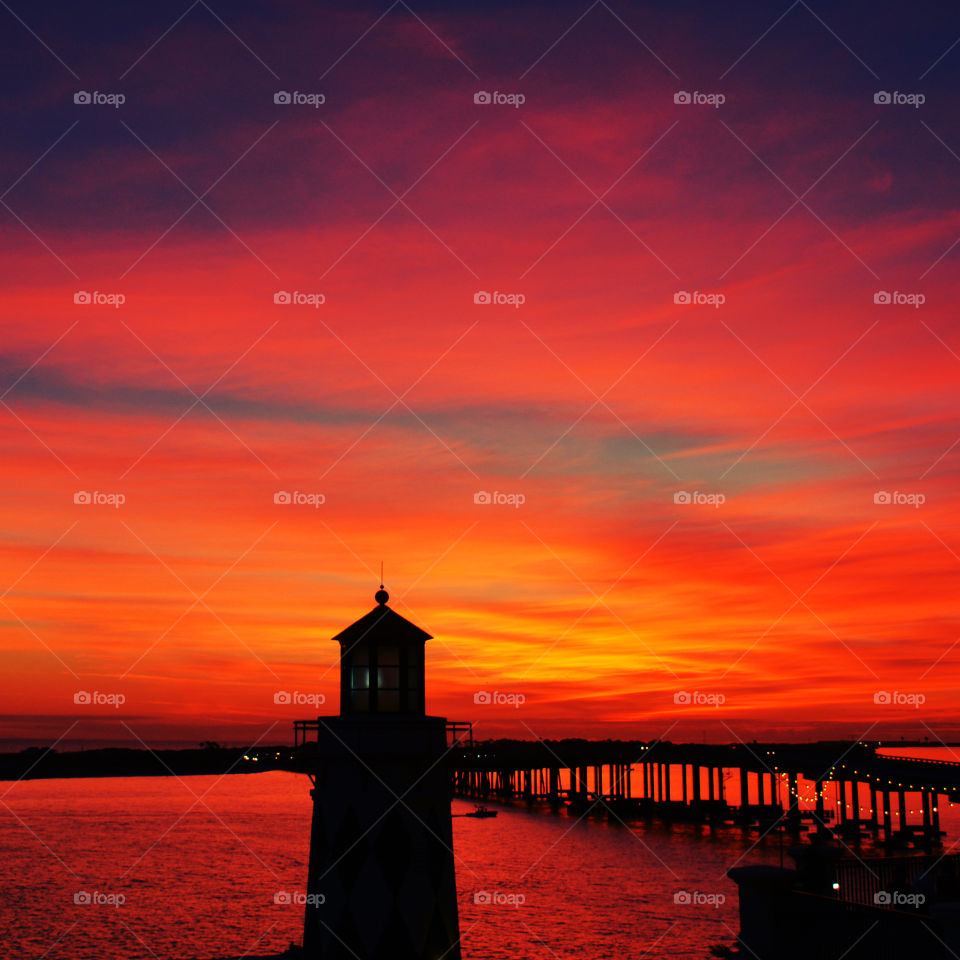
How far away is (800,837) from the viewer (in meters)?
127

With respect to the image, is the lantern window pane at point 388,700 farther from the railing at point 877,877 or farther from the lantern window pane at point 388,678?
the railing at point 877,877

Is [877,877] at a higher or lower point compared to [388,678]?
lower

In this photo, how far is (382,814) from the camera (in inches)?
922

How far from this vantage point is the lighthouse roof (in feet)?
78.2

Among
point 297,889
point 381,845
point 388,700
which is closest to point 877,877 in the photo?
point 381,845

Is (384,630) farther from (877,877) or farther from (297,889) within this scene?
(297,889)

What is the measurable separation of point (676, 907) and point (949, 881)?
60.7m

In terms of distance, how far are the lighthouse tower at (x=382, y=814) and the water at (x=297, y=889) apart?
38.0 metres

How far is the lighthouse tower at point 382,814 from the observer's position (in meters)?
23.0

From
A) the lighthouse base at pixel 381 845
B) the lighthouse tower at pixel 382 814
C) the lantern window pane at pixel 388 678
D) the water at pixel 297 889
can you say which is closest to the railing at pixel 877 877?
the lighthouse base at pixel 381 845

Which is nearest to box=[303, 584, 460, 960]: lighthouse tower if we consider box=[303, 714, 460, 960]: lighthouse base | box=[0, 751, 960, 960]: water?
box=[303, 714, 460, 960]: lighthouse base

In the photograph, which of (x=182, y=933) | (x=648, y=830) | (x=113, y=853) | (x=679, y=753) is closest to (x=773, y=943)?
(x=182, y=933)

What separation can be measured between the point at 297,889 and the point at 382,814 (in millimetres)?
68093

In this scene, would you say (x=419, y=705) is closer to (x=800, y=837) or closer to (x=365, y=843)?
(x=365, y=843)
